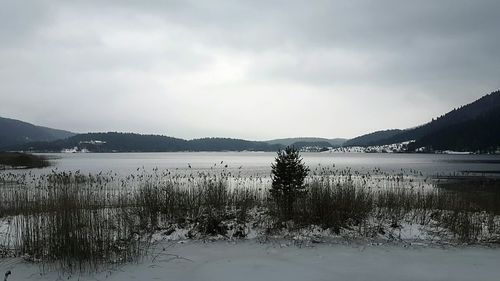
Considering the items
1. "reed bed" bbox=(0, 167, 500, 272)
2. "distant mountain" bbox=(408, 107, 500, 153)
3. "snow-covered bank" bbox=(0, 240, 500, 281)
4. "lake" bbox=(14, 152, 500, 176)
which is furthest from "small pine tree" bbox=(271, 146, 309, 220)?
"distant mountain" bbox=(408, 107, 500, 153)

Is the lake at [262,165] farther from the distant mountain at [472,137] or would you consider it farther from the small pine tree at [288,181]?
the distant mountain at [472,137]

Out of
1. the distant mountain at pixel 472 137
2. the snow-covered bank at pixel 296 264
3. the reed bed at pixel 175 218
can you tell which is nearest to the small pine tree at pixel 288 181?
the reed bed at pixel 175 218

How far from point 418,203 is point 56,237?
404 inches

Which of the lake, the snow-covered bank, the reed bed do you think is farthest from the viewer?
the lake

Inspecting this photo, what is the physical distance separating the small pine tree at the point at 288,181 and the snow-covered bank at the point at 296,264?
2.59 meters

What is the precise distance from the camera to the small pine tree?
446 inches

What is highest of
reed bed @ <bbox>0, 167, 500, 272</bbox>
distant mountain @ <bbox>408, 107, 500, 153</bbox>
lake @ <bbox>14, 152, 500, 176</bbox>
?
distant mountain @ <bbox>408, 107, 500, 153</bbox>

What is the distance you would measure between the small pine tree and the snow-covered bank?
8.50 ft

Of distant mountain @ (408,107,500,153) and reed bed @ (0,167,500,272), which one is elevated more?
distant mountain @ (408,107,500,153)

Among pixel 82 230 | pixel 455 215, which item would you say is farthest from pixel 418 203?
pixel 82 230

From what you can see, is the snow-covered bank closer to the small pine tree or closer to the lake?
the small pine tree

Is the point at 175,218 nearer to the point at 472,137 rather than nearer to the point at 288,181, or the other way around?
the point at 288,181

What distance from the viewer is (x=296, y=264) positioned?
7270 millimetres

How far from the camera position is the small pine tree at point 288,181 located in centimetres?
1134
